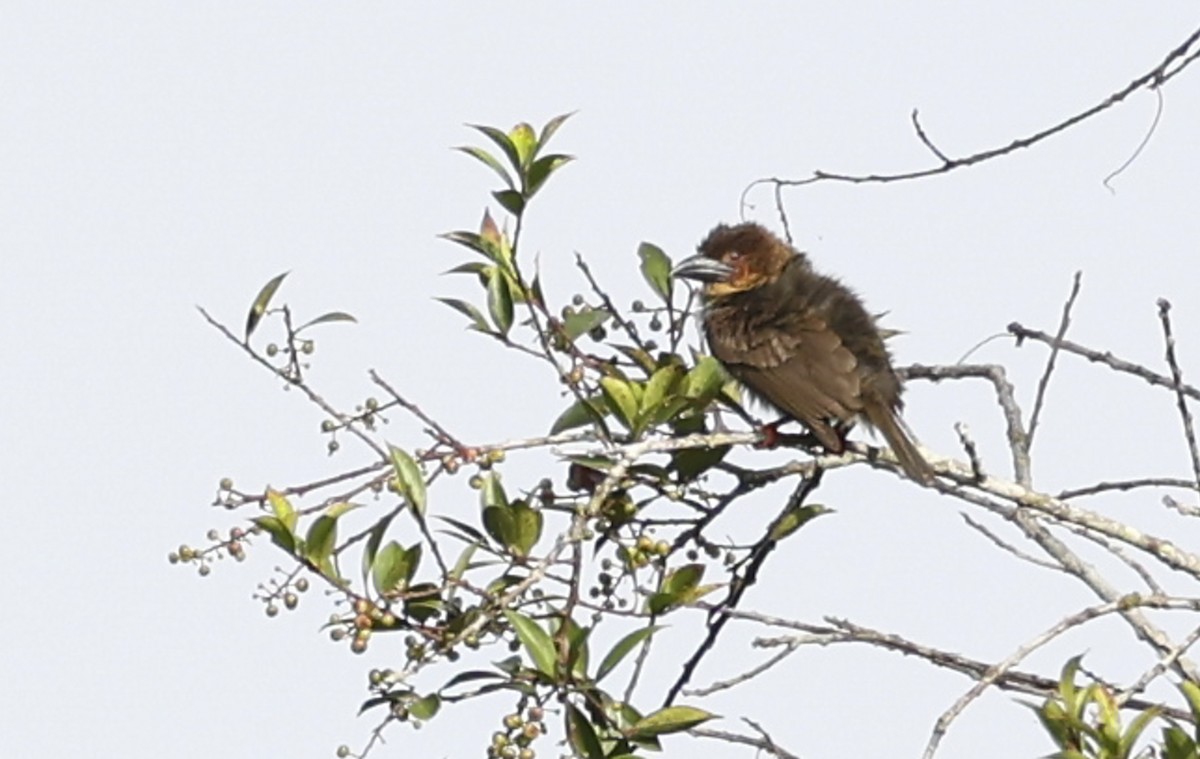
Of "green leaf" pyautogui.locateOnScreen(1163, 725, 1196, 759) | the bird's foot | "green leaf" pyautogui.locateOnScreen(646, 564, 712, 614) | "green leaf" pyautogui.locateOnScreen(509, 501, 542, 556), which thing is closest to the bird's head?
the bird's foot

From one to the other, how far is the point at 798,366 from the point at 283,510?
240 centimetres

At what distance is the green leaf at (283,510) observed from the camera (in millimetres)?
3713

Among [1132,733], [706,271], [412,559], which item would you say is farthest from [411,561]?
[706,271]

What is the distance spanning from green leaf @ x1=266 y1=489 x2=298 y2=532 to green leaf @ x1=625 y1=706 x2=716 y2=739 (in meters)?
0.71

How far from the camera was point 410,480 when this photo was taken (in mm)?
3660

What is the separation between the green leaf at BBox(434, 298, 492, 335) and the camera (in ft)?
14.0

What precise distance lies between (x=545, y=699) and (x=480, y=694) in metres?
0.12

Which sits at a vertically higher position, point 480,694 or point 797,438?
point 797,438

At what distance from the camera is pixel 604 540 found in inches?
161

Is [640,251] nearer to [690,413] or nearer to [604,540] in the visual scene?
[690,413]

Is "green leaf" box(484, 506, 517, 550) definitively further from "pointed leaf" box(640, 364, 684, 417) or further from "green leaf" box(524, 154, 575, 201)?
"green leaf" box(524, 154, 575, 201)

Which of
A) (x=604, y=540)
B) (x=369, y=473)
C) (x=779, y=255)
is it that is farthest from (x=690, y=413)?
(x=779, y=255)

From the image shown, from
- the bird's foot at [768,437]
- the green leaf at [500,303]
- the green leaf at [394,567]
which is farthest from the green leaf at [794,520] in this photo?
the green leaf at [394,567]

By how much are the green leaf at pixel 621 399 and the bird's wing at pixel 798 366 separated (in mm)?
1303
